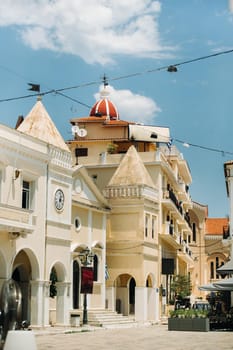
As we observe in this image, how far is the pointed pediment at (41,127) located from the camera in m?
36.0

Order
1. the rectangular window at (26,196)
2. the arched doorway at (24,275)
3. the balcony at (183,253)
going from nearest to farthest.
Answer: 1. the rectangular window at (26,196)
2. the arched doorway at (24,275)
3. the balcony at (183,253)

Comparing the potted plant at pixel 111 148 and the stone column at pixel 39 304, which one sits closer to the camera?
the stone column at pixel 39 304

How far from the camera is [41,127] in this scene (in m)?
36.6

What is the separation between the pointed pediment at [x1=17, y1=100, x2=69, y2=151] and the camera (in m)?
36.0

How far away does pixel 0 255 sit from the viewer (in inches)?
1160

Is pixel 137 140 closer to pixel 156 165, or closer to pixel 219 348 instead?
pixel 156 165

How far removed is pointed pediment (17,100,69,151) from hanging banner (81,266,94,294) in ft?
20.8

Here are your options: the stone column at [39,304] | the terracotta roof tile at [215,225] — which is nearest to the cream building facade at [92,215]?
the stone column at [39,304]

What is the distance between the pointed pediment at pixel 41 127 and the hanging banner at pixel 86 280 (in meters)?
6.35

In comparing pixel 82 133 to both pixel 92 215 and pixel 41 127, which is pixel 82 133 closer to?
pixel 92 215

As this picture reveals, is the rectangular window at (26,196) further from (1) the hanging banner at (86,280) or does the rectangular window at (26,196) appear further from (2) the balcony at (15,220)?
(1) the hanging banner at (86,280)

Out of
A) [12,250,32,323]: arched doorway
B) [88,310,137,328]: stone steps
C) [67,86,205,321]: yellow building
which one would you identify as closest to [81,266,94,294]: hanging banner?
[88,310,137,328]: stone steps

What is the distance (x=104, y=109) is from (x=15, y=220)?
101ft

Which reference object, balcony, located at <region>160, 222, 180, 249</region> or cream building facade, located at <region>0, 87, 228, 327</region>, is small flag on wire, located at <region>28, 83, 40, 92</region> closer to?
cream building facade, located at <region>0, 87, 228, 327</region>
